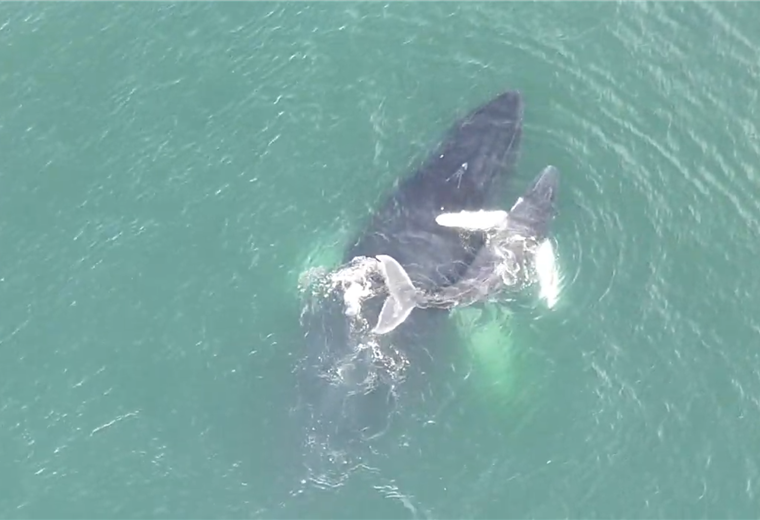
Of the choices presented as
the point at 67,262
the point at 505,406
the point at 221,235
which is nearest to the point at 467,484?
the point at 505,406

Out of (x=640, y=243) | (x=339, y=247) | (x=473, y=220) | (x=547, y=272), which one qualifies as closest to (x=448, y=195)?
(x=473, y=220)

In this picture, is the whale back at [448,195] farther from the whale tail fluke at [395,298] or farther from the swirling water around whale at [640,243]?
the swirling water around whale at [640,243]

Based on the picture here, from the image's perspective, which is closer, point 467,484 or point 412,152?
point 467,484

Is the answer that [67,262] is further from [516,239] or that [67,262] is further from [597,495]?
[597,495]

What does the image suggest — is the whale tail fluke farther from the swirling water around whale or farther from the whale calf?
the swirling water around whale

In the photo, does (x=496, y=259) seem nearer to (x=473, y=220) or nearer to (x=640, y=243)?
(x=473, y=220)
